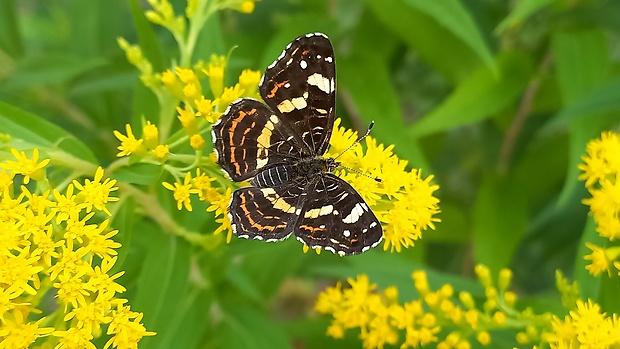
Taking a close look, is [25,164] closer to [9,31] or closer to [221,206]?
[221,206]

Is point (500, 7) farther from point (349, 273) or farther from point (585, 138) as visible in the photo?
point (349, 273)

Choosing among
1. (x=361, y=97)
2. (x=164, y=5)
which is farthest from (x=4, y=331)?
(x=361, y=97)

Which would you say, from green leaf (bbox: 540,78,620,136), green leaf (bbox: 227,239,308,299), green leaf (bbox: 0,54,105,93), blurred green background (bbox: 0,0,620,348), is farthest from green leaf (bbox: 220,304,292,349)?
green leaf (bbox: 540,78,620,136)

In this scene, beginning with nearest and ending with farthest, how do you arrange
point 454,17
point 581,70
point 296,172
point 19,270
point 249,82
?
point 19,270 → point 249,82 → point 296,172 → point 454,17 → point 581,70

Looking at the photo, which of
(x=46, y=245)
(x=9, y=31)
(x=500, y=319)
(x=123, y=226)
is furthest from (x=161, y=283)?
(x=9, y=31)

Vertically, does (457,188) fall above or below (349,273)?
above

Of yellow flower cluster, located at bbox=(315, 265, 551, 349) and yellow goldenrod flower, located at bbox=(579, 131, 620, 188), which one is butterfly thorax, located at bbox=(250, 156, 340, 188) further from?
yellow goldenrod flower, located at bbox=(579, 131, 620, 188)
